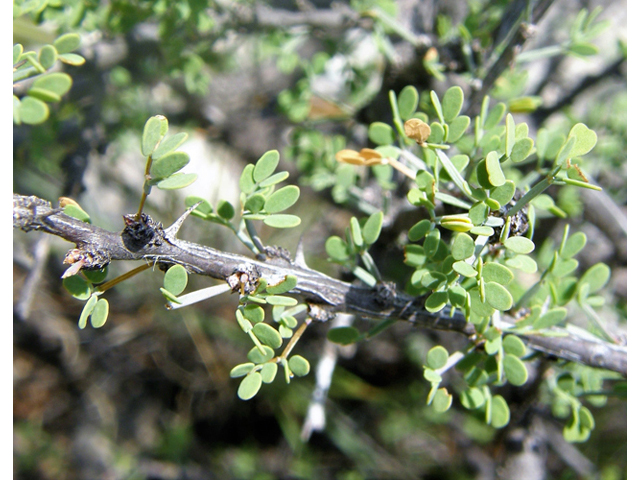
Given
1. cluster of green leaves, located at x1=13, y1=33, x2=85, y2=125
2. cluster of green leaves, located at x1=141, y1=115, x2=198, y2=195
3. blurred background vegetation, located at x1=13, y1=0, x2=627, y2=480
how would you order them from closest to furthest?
cluster of green leaves, located at x1=141, y1=115, x2=198, y2=195 < cluster of green leaves, located at x1=13, y1=33, x2=85, y2=125 < blurred background vegetation, located at x1=13, y1=0, x2=627, y2=480

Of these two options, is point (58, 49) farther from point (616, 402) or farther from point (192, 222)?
point (616, 402)

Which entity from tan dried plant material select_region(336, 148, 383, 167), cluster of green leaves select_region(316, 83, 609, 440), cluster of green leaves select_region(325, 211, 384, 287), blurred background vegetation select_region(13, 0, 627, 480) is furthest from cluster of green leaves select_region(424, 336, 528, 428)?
blurred background vegetation select_region(13, 0, 627, 480)

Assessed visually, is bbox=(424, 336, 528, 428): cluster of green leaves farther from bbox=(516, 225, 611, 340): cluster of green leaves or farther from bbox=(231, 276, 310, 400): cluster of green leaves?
bbox=(231, 276, 310, 400): cluster of green leaves

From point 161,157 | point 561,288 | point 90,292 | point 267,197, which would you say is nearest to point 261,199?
point 267,197

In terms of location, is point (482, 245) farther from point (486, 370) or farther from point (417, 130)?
point (486, 370)

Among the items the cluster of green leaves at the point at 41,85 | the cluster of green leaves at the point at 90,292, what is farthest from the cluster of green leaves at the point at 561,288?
the cluster of green leaves at the point at 41,85

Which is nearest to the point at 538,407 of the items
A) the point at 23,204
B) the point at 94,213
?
the point at 23,204
